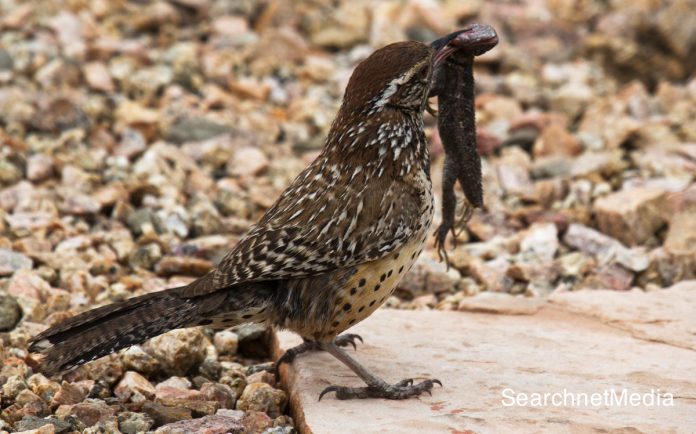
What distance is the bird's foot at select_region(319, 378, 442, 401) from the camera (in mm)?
5379

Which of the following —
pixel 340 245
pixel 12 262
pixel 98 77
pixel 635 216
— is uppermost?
pixel 98 77

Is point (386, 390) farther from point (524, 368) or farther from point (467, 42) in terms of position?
point (467, 42)

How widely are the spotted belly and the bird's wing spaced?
0.24 ft

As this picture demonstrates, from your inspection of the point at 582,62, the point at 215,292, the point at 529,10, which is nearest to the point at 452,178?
the point at 215,292

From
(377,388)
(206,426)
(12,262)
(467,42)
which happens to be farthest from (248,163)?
(206,426)

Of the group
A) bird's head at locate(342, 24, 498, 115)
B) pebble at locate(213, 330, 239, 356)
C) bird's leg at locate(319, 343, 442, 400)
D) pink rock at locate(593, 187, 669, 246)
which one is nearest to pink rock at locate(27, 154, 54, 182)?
pebble at locate(213, 330, 239, 356)

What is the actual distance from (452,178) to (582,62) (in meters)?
5.63

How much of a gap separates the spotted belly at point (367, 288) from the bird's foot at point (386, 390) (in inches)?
11.5

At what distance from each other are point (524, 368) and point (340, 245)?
1.16m

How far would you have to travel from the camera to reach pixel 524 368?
18.6 ft

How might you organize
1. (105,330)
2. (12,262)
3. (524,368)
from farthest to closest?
(12,262)
(524,368)
(105,330)

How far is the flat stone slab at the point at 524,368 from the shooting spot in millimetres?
4941

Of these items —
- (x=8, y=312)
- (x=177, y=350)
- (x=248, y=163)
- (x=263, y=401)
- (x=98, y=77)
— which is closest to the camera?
(x=263, y=401)

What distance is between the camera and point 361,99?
222 inches
